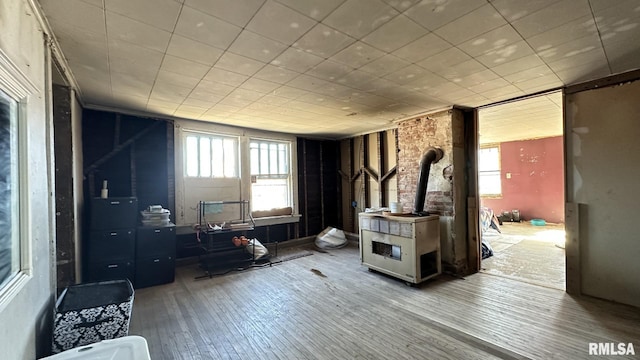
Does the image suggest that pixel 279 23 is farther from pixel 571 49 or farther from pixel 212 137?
pixel 212 137

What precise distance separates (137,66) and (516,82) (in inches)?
164

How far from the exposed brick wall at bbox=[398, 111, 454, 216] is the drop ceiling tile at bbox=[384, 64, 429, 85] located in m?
1.49

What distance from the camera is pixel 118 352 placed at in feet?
5.05

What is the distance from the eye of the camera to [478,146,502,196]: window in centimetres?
901

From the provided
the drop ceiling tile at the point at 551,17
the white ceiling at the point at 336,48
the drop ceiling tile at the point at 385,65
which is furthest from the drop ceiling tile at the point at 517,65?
the drop ceiling tile at the point at 385,65

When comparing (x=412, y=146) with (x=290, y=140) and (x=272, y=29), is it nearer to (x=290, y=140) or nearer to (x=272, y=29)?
(x=290, y=140)

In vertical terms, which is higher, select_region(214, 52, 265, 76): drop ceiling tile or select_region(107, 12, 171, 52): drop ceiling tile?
select_region(107, 12, 171, 52): drop ceiling tile

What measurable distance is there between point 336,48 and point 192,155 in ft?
12.6

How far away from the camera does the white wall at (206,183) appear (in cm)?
483

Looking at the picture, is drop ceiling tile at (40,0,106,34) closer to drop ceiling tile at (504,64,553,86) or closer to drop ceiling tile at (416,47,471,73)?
drop ceiling tile at (416,47,471,73)

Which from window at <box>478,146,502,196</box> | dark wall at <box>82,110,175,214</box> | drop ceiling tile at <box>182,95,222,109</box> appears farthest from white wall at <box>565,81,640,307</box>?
window at <box>478,146,502,196</box>

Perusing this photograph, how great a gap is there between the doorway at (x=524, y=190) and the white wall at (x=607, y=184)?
486 millimetres

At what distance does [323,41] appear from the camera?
7.16 feet

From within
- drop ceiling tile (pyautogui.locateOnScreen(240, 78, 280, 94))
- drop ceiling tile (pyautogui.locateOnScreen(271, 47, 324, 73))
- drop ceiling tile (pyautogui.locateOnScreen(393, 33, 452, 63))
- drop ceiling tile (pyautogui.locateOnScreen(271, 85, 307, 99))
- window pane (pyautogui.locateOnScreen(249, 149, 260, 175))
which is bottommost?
window pane (pyautogui.locateOnScreen(249, 149, 260, 175))
